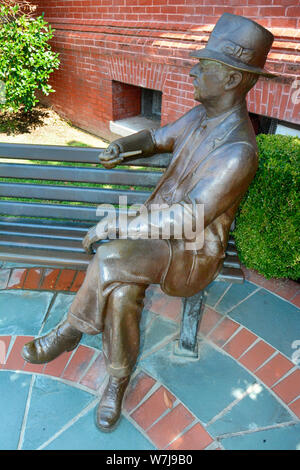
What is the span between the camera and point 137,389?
2.22 metres

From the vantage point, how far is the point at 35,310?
2.76m

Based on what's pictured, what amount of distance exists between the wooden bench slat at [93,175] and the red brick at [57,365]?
1.24m

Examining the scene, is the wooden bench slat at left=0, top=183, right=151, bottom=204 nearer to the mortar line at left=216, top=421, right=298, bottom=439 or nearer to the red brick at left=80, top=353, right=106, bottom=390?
the red brick at left=80, top=353, right=106, bottom=390

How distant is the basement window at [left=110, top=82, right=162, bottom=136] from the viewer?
615cm

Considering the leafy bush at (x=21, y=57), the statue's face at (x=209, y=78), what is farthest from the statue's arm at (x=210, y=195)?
the leafy bush at (x=21, y=57)

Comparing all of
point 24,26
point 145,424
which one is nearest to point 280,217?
point 145,424

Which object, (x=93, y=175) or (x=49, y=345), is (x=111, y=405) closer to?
(x=49, y=345)

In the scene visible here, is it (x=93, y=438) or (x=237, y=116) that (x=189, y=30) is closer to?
(x=237, y=116)

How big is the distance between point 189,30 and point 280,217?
9.53ft

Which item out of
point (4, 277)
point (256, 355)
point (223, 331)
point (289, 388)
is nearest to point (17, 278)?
point (4, 277)

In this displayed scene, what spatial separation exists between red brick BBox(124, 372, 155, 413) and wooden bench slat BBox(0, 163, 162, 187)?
1.33 meters

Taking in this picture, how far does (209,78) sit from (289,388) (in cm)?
179

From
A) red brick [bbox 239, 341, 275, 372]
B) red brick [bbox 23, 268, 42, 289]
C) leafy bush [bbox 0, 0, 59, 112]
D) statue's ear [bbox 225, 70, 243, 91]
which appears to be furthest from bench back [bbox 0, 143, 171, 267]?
leafy bush [bbox 0, 0, 59, 112]

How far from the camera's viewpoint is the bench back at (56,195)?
8.84 feet
